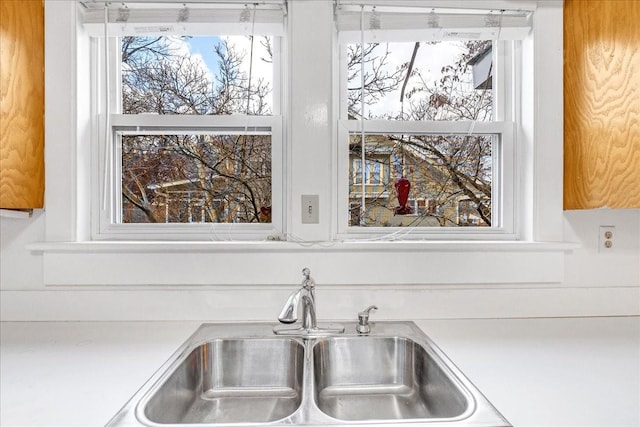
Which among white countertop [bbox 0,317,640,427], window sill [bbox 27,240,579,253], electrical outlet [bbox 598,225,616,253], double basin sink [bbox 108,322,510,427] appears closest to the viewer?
white countertop [bbox 0,317,640,427]

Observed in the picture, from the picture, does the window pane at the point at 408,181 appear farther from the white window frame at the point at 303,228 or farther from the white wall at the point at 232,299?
the white wall at the point at 232,299

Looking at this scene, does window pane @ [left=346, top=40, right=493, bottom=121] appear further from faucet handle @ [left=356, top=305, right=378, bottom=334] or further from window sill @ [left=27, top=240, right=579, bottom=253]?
faucet handle @ [left=356, top=305, right=378, bottom=334]

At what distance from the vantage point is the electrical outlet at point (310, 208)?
138 cm

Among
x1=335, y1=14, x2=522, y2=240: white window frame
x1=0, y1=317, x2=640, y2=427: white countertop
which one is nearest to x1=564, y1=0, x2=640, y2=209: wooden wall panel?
x1=335, y1=14, x2=522, y2=240: white window frame

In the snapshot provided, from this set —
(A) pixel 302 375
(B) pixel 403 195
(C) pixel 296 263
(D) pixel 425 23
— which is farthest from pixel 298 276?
(D) pixel 425 23

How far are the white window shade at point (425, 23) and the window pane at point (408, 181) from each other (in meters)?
0.37

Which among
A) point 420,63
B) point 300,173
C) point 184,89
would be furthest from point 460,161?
point 184,89

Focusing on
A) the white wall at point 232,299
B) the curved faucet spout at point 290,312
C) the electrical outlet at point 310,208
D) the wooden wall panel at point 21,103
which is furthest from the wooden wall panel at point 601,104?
the wooden wall panel at point 21,103

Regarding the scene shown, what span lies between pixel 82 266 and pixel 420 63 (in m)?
1.46

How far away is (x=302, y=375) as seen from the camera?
103 centimetres

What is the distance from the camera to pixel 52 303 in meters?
1.36

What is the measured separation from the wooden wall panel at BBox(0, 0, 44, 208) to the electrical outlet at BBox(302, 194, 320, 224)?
913 mm

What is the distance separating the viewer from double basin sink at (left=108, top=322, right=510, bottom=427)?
3.30ft

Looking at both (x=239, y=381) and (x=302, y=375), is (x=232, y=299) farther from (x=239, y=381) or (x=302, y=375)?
(x=302, y=375)
